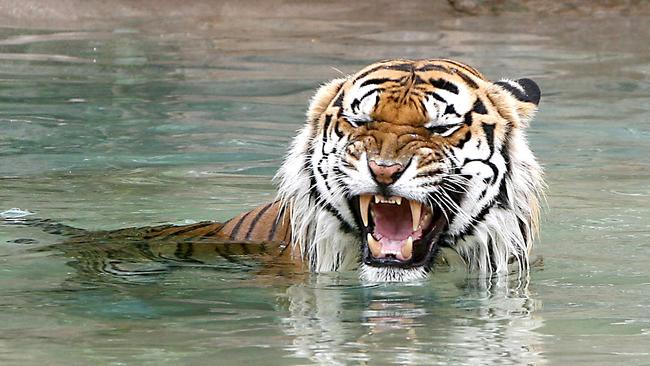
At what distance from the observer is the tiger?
4070 mm

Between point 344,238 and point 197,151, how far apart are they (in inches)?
111

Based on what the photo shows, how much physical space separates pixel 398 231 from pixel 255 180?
89.8 inches

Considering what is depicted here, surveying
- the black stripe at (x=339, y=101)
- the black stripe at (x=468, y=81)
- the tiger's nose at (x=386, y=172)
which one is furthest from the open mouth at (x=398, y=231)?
the black stripe at (x=468, y=81)

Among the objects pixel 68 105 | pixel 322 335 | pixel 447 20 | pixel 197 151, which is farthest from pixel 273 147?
pixel 447 20

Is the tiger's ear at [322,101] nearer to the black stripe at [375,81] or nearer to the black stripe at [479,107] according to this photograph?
the black stripe at [375,81]

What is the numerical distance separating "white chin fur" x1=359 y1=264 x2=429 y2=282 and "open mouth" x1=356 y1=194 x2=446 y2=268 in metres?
0.01

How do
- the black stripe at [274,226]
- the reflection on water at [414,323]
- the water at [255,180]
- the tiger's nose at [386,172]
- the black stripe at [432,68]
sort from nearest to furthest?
the reflection on water at [414,323] < the water at [255,180] < the tiger's nose at [386,172] < the black stripe at [432,68] < the black stripe at [274,226]

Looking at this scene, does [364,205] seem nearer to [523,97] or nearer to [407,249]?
[407,249]

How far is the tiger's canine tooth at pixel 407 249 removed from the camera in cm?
414

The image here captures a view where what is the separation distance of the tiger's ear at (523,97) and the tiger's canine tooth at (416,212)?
50 centimetres

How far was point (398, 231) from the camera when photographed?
166 inches

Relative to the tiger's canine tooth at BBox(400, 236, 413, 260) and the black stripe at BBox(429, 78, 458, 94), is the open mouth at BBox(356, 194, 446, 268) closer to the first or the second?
the tiger's canine tooth at BBox(400, 236, 413, 260)

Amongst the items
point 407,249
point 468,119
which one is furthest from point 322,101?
point 407,249

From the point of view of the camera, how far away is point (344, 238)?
4359 mm
